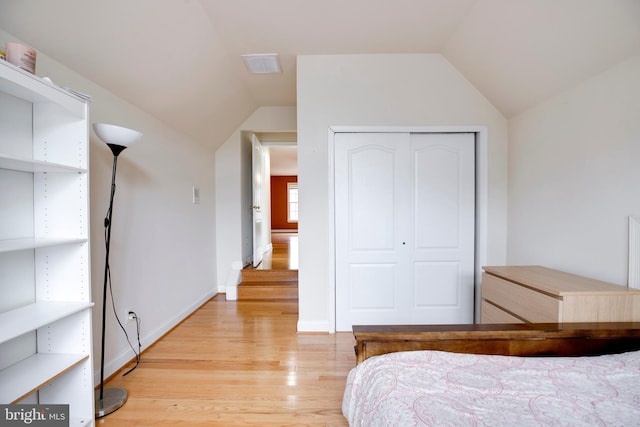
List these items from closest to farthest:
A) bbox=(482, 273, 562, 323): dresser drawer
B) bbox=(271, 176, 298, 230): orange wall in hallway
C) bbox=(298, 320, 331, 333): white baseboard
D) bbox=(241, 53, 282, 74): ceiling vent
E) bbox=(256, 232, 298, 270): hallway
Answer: bbox=(482, 273, 562, 323): dresser drawer < bbox=(241, 53, 282, 74): ceiling vent < bbox=(298, 320, 331, 333): white baseboard < bbox=(256, 232, 298, 270): hallway < bbox=(271, 176, 298, 230): orange wall in hallway

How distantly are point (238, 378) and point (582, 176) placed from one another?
115 inches

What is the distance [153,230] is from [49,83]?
5.07 ft

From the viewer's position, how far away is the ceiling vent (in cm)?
270

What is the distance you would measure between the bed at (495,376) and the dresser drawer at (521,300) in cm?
35

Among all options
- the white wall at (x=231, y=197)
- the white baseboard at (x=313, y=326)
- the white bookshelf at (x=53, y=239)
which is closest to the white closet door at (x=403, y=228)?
the white baseboard at (x=313, y=326)

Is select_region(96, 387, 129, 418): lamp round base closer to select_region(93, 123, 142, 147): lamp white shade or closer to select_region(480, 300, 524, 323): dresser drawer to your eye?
select_region(93, 123, 142, 147): lamp white shade

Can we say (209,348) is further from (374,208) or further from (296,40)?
(296,40)

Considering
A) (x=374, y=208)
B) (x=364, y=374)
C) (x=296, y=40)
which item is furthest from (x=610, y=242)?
(x=296, y=40)

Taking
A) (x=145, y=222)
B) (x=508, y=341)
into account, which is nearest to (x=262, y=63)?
(x=145, y=222)

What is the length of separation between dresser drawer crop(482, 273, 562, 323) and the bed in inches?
13.8

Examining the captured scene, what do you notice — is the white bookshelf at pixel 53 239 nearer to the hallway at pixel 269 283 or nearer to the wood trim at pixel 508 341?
the wood trim at pixel 508 341

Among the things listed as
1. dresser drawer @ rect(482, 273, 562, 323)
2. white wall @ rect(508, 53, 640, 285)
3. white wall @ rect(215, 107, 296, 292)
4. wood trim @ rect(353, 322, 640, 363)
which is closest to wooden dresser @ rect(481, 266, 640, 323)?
dresser drawer @ rect(482, 273, 562, 323)

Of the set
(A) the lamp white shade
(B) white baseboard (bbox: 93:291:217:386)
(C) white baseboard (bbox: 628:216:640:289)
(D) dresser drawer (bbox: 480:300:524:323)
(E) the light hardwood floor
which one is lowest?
(E) the light hardwood floor

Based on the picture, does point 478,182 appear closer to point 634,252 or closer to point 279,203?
point 634,252
